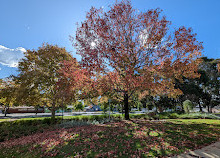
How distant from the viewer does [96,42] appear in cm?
1143

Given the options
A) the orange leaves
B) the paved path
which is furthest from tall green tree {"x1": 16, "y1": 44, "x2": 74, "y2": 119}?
the paved path

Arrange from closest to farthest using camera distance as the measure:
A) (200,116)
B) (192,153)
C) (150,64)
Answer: (192,153) < (150,64) < (200,116)

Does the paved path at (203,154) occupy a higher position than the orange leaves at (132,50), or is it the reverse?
the orange leaves at (132,50)

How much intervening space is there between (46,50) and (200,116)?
25512 mm

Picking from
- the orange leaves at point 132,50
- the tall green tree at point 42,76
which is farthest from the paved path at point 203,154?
the tall green tree at point 42,76

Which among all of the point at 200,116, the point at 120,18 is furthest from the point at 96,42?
the point at 200,116

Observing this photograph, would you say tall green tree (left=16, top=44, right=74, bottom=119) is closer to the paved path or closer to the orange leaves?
the orange leaves

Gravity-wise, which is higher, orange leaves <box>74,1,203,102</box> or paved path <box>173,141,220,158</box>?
orange leaves <box>74,1,203,102</box>

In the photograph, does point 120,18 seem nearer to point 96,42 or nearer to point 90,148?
point 96,42

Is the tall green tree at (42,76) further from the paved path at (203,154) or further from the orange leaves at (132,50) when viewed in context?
the paved path at (203,154)

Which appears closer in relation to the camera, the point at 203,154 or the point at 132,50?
the point at 203,154

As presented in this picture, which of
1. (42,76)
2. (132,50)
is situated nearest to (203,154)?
(132,50)

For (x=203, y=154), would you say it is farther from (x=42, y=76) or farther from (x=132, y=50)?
(x=42, y=76)

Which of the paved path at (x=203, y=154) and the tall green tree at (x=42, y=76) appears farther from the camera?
the tall green tree at (x=42, y=76)
